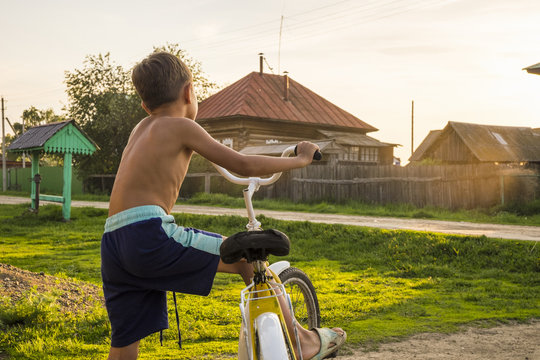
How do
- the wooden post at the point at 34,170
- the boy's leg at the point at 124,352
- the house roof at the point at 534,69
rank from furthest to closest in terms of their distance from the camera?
the wooden post at the point at 34,170 < the house roof at the point at 534,69 < the boy's leg at the point at 124,352

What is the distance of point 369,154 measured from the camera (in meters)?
36.0

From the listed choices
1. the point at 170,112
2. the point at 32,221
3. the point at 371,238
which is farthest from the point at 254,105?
A: the point at 170,112

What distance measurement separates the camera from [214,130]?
34.9m

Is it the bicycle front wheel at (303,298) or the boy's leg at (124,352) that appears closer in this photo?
the boy's leg at (124,352)

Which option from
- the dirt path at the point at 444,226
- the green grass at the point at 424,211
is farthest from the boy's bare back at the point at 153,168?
the green grass at the point at 424,211

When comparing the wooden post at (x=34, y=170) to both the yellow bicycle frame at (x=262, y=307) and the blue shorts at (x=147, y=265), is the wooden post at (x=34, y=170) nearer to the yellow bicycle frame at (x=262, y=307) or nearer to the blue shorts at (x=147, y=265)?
the blue shorts at (x=147, y=265)

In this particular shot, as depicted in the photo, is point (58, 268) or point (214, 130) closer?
point (58, 268)

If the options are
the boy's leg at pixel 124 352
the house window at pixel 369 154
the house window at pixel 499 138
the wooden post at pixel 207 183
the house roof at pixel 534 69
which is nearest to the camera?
the boy's leg at pixel 124 352

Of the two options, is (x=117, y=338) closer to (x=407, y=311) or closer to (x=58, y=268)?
(x=407, y=311)

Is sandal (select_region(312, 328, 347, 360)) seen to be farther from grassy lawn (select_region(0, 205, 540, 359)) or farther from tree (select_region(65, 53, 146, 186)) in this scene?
tree (select_region(65, 53, 146, 186))

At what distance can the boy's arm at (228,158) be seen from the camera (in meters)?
2.85

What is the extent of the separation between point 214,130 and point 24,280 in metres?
29.0

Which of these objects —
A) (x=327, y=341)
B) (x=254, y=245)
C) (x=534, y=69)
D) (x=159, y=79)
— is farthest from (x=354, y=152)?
(x=254, y=245)

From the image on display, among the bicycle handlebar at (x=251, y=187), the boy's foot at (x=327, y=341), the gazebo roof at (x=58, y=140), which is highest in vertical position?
the gazebo roof at (x=58, y=140)
